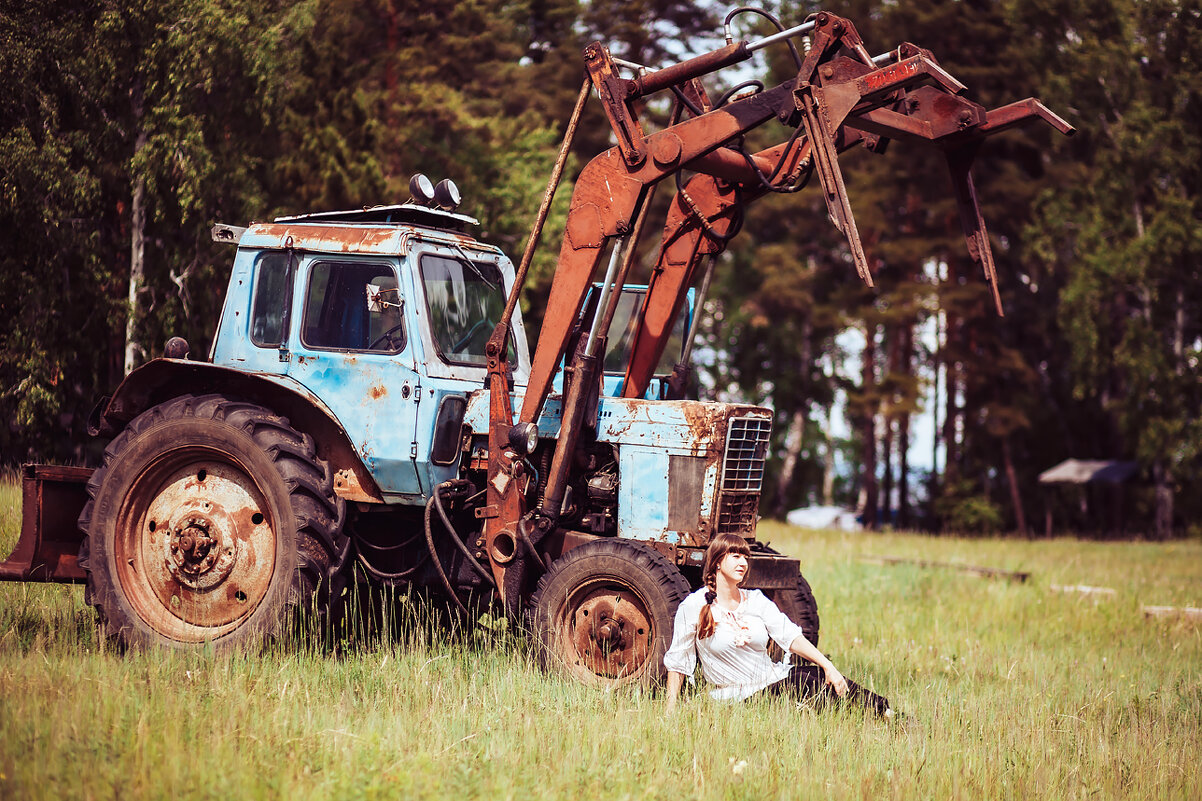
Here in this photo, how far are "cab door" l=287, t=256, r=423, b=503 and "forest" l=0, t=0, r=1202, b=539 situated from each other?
26.8ft

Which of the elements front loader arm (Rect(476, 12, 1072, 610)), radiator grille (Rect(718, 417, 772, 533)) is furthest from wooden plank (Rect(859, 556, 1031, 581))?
front loader arm (Rect(476, 12, 1072, 610))

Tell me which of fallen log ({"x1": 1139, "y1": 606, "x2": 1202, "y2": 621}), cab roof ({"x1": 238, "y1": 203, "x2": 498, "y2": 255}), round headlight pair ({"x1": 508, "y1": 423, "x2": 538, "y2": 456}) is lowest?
fallen log ({"x1": 1139, "y1": 606, "x2": 1202, "y2": 621})

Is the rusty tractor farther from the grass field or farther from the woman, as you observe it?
the grass field

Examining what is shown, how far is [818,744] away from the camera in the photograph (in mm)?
5719

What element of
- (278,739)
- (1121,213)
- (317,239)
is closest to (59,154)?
(317,239)

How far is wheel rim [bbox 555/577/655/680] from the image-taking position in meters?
6.73

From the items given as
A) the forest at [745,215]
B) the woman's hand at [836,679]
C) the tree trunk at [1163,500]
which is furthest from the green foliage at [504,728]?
the tree trunk at [1163,500]

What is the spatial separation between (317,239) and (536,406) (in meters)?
1.84

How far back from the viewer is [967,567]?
1617 cm

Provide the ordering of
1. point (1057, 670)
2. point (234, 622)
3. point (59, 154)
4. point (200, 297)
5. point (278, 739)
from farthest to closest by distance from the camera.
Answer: point (200, 297) < point (59, 154) < point (1057, 670) < point (234, 622) < point (278, 739)

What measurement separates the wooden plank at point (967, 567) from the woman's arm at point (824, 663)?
30.4ft

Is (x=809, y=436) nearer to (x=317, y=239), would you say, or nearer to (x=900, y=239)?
(x=900, y=239)

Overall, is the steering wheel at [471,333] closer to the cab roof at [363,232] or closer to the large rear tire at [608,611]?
the cab roof at [363,232]

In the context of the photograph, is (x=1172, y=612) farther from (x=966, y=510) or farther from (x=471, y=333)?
(x=966, y=510)
